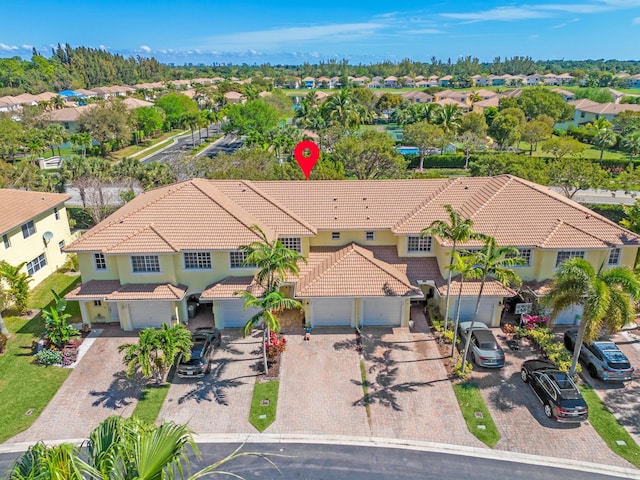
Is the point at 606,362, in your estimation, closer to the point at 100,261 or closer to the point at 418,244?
the point at 418,244

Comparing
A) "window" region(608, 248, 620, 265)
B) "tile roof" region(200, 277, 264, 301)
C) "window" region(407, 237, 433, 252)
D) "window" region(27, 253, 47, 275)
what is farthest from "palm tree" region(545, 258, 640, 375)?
"window" region(27, 253, 47, 275)

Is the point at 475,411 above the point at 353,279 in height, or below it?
below

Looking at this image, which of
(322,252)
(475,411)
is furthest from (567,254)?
(322,252)

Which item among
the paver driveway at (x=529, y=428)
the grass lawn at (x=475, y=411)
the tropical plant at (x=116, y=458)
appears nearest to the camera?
the tropical plant at (x=116, y=458)

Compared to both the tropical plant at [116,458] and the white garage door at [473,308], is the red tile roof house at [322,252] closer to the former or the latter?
the white garage door at [473,308]

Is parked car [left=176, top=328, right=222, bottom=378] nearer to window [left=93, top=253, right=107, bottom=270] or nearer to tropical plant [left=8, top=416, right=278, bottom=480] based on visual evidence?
window [left=93, top=253, right=107, bottom=270]

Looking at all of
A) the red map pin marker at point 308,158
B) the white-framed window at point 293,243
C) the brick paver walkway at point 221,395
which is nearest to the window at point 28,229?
the brick paver walkway at point 221,395

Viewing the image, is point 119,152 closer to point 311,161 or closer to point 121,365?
point 311,161
